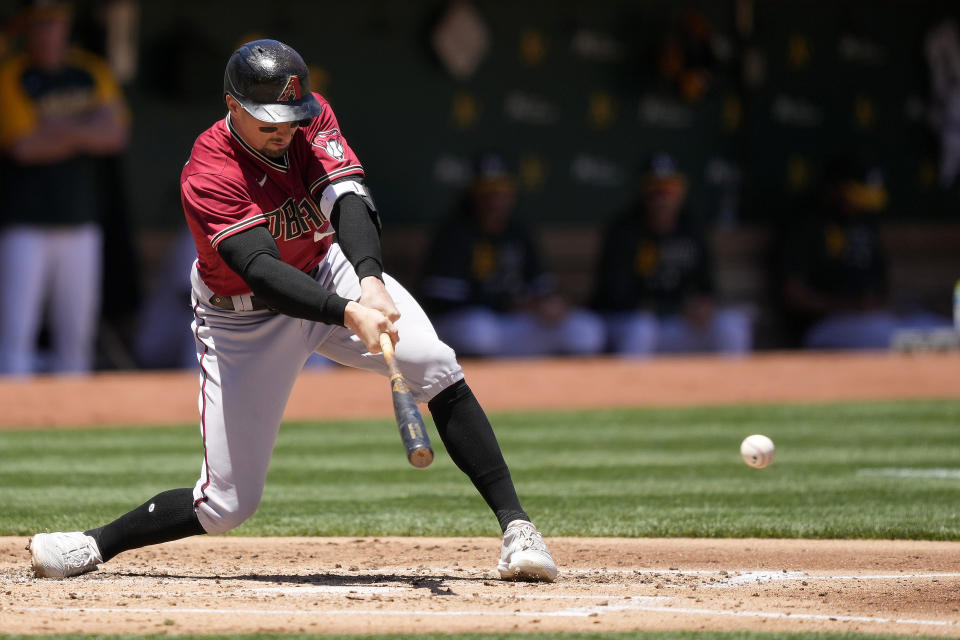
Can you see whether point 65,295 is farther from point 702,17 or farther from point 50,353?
point 702,17

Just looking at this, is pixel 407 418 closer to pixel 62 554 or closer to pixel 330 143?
pixel 330 143

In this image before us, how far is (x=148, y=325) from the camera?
36.0 feet

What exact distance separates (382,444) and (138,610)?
4.03 meters

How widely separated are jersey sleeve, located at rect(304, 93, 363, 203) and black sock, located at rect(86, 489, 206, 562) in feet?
3.04

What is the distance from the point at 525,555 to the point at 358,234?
36.4 inches

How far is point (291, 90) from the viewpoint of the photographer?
373 cm

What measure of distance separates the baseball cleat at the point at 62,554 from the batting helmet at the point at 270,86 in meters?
1.31

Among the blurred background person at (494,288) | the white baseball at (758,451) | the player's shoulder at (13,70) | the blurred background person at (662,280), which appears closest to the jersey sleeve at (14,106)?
the player's shoulder at (13,70)

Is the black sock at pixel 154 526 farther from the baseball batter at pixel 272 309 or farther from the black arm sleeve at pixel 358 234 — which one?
the black arm sleeve at pixel 358 234

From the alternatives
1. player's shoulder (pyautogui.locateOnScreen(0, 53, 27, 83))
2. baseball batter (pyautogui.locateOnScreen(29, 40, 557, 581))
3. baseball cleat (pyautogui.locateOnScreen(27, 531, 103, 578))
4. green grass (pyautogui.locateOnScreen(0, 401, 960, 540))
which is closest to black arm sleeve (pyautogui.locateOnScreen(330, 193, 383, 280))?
baseball batter (pyautogui.locateOnScreen(29, 40, 557, 581))

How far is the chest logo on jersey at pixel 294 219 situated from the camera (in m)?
3.87

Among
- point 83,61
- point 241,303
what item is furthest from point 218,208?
point 83,61

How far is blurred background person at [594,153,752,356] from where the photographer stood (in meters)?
11.7

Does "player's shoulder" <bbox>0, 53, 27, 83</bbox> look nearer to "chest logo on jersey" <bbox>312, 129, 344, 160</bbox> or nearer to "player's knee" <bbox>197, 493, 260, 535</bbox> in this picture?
"chest logo on jersey" <bbox>312, 129, 344, 160</bbox>
